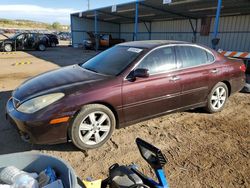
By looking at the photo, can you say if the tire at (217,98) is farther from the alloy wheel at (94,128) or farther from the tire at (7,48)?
the tire at (7,48)

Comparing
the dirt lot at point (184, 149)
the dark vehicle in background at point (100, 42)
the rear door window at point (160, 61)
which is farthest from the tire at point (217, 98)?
the dark vehicle in background at point (100, 42)

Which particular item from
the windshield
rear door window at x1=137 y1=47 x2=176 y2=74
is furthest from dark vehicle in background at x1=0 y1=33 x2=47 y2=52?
rear door window at x1=137 y1=47 x2=176 y2=74

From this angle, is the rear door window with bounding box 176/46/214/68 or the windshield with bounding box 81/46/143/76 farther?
the rear door window with bounding box 176/46/214/68

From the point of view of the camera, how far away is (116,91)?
3.12 m

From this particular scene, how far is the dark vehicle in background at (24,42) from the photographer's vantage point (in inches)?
679

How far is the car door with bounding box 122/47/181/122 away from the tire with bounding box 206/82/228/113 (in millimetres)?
928

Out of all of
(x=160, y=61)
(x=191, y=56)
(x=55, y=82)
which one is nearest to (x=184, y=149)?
(x=160, y=61)

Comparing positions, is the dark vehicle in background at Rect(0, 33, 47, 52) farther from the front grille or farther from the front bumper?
the front bumper

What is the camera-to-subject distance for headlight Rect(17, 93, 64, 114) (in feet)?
8.98

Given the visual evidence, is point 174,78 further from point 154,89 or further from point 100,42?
point 100,42

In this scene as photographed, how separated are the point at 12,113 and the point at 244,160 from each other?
3.22 metres

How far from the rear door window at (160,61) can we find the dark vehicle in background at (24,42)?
17.1 metres

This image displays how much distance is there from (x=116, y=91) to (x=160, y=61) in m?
1.04

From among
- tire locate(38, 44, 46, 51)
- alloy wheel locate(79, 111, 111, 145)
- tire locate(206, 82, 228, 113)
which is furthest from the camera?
tire locate(38, 44, 46, 51)
